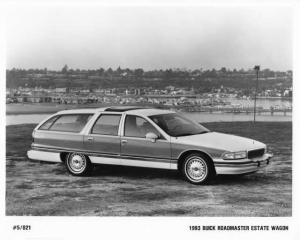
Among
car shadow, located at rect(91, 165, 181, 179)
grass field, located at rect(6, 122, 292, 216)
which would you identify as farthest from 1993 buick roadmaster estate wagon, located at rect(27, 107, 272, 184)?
car shadow, located at rect(91, 165, 181, 179)

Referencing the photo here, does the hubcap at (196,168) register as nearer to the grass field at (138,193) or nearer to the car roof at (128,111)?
the grass field at (138,193)

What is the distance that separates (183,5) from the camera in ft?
29.9

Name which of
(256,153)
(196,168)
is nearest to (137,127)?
(196,168)

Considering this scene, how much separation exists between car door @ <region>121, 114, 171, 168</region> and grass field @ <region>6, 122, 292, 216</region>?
402mm

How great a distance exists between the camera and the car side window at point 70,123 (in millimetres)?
9797

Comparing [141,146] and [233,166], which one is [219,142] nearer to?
[233,166]

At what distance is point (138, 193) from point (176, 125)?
1.78 meters

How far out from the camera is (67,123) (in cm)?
997

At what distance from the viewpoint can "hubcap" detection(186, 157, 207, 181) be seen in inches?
340

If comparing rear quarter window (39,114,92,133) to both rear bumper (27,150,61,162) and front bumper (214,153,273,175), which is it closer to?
rear bumper (27,150,61,162)

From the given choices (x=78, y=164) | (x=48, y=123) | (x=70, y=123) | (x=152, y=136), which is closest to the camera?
(x=152, y=136)
